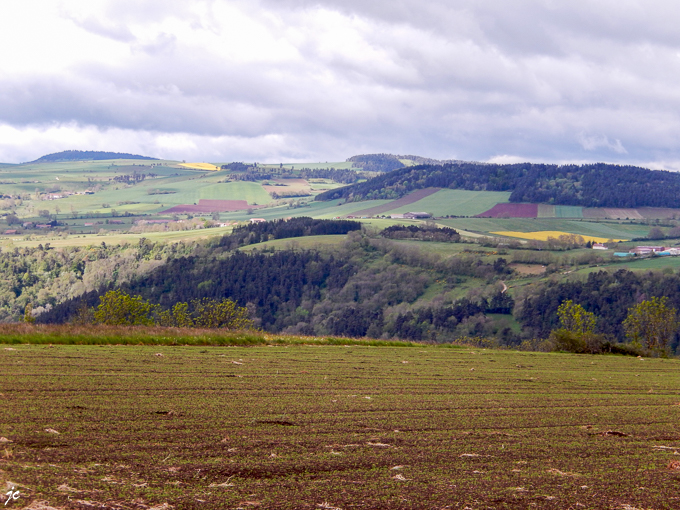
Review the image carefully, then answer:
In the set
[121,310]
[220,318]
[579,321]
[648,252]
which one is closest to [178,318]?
[220,318]

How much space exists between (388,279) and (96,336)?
114 meters

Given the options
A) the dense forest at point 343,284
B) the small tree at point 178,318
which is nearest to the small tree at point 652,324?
the dense forest at point 343,284

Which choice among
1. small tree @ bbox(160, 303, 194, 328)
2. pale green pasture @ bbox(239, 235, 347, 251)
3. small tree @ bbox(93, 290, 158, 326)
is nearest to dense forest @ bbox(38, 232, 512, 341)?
pale green pasture @ bbox(239, 235, 347, 251)

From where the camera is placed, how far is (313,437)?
14.0 meters

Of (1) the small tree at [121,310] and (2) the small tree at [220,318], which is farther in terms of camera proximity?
(2) the small tree at [220,318]

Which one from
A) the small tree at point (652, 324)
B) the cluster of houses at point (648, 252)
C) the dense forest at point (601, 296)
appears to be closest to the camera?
the small tree at point (652, 324)

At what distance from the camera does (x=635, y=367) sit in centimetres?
3516

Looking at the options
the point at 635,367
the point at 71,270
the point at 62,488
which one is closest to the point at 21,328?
the point at 62,488

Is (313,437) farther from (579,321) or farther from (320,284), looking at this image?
(320,284)

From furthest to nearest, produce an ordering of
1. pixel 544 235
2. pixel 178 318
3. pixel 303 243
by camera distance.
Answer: pixel 544 235 < pixel 303 243 < pixel 178 318

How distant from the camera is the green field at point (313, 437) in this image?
34.8 feet

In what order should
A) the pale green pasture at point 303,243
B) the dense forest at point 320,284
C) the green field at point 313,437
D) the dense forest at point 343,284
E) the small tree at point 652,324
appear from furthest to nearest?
the pale green pasture at point 303,243 → the dense forest at point 320,284 → the dense forest at point 343,284 → the small tree at point 652,324 → the green field at point 313,437

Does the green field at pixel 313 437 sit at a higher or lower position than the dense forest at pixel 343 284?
higher

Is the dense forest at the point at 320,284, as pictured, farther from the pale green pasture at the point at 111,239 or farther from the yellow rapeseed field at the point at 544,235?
the yellow rapeseed field at the point at 544,235
